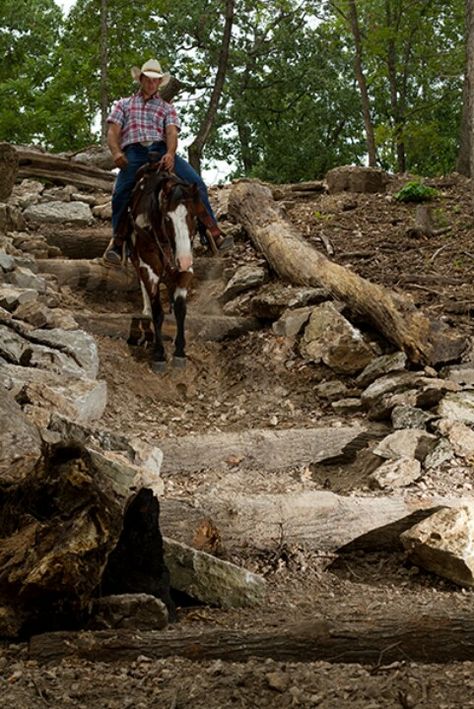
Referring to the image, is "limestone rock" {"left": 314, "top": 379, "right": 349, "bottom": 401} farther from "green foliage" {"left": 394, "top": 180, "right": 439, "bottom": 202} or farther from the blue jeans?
"green foliage" {"left": 394, "top": 180, "right": 439, "bottom": 202}

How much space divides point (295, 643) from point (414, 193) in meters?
11.8

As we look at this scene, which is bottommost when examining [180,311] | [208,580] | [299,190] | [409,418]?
[208,580]

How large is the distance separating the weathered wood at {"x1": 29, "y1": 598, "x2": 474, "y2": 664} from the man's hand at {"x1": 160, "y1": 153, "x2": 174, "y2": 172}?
5996 millimetres

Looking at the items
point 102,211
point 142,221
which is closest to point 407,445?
point 142,221

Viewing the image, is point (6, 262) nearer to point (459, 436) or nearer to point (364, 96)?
point (459, 436)

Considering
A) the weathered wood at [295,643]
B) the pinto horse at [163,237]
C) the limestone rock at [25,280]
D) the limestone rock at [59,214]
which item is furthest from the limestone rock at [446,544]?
the limestone rock at [59,214]

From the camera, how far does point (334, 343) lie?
9172 millimetres

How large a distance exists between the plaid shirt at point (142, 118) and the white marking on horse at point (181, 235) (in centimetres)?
114

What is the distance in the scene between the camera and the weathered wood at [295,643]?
12.4 ft

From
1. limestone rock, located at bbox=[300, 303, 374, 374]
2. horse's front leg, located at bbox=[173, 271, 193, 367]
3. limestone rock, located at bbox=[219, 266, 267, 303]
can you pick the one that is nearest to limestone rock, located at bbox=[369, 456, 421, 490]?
limestone rock, located at bbox=[300, 303, 374, 374]

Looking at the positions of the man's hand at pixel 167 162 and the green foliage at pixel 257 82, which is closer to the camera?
the man's hand at pixel 167 162

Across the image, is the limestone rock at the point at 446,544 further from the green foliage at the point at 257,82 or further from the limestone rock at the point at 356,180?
the green foliage at the point at 257,82

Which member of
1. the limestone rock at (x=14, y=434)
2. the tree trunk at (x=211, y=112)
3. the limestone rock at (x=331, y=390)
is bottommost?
the limestone rock at (x=331, y=390)

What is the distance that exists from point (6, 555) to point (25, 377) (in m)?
3.78
